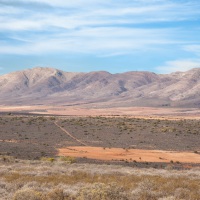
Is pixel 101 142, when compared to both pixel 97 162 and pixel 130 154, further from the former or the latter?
pixel 97 162

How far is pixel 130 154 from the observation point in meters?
43.2

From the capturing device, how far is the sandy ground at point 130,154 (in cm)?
3950

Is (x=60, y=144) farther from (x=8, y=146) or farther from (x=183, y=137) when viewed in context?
(x=183, y=137)

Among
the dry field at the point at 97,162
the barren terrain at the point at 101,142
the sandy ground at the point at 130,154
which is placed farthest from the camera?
the barren terrain at the point at 101,142

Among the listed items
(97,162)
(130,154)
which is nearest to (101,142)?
(130,154)

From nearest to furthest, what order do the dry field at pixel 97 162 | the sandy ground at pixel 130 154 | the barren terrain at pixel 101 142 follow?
the dry field at pixel 97 162, the sandy ground at pixel 130 154, the barren terrain at pixel 101 142

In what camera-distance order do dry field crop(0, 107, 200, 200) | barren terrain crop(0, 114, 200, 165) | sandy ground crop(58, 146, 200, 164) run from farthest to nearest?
barren terrain crop(0, 114, 200, 165) → sandy ground crop(58, 146, 200, 164) → dry field crop(0, 107, 200, 200)

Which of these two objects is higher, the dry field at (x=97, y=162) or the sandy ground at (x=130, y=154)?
the dry field at (x=97, y=162)

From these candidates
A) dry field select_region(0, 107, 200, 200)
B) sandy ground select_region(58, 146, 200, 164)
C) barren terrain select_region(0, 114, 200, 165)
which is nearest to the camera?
dry field select_region(0, 107, 200, 200)

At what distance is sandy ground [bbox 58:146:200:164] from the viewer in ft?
130

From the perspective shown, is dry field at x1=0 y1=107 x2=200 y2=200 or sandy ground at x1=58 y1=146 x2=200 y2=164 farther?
sandy ground at x1=58 y1=146 x2=200 y2=164

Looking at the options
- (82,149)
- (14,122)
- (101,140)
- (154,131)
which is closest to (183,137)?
(154,131)

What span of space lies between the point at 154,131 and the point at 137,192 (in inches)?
2076

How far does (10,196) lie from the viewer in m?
12.9
